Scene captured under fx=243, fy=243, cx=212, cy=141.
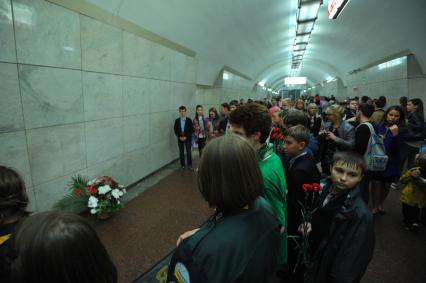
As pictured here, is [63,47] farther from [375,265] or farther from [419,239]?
[419,239]

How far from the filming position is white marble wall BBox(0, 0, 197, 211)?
318 centimetres

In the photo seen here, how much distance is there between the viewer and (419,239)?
365 cm

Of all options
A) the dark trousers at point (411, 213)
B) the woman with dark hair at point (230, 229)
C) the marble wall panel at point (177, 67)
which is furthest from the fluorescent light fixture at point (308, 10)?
the woman with dark hair at point (230, 229)

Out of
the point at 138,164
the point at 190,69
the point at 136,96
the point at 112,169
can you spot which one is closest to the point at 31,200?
the point at 112,169

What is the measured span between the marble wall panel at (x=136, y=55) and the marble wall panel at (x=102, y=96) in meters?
0.46

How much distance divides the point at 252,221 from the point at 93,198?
146 inches

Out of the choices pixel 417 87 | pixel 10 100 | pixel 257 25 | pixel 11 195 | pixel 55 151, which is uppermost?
pixel 257 25

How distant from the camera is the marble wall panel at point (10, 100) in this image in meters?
3.03

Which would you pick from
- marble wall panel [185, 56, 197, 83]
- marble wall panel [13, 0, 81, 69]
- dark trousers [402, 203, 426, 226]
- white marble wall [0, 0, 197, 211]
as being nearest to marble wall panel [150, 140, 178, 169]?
white marble wall [0, 0, 197, 211]

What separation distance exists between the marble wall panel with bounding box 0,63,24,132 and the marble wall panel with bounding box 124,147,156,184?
8.23ft

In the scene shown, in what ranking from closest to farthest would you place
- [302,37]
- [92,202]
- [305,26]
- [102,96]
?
1. [92,202]
2. [102,96]
3. [305,26]
4. [302,37]

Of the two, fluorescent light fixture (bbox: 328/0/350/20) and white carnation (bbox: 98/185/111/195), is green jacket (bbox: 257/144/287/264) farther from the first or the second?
fluorescent light fixture (bbox: 328/0/350/20)

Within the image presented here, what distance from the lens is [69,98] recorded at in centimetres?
401

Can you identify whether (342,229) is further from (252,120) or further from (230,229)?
(230,229)
